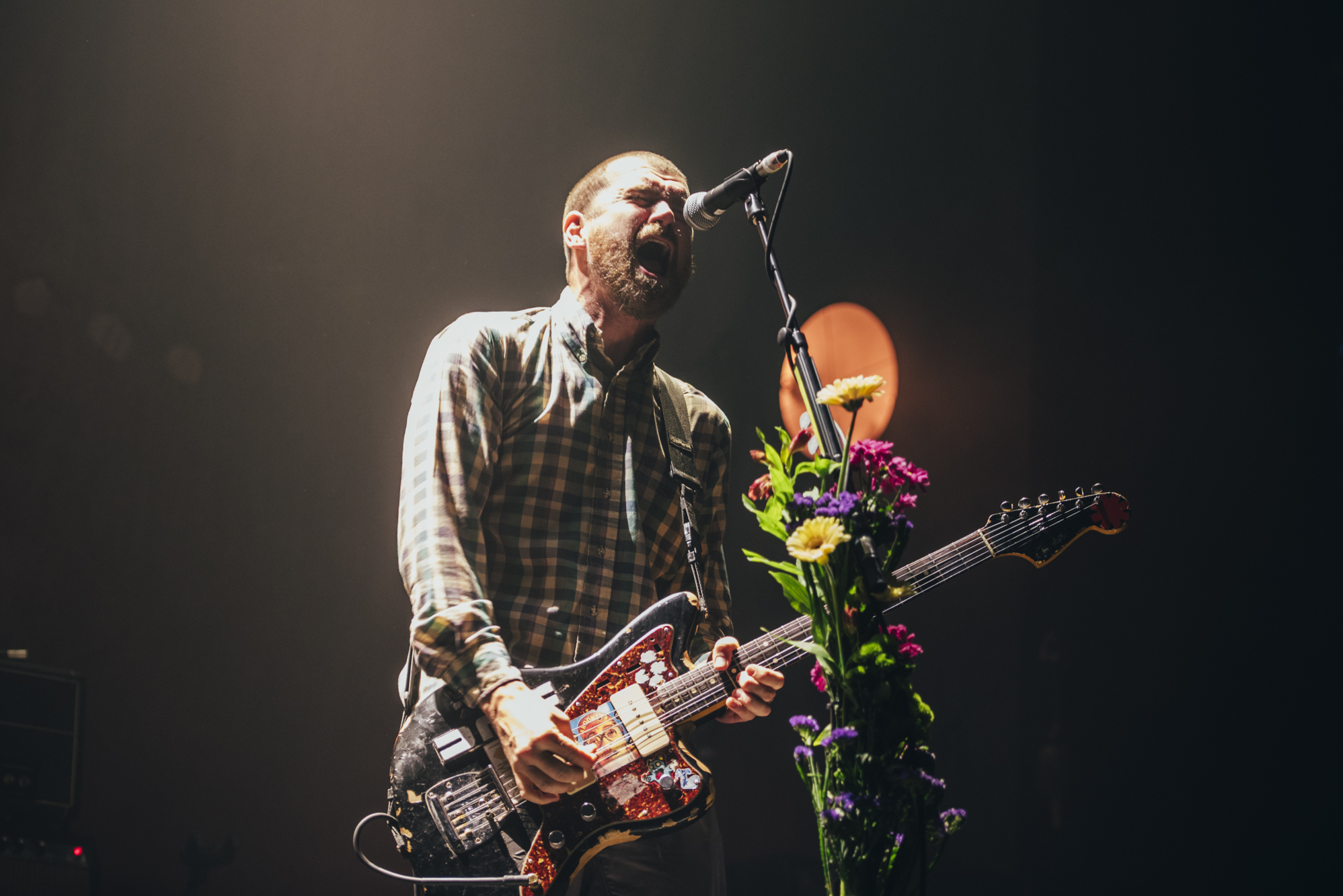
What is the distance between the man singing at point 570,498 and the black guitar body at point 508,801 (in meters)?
0.09

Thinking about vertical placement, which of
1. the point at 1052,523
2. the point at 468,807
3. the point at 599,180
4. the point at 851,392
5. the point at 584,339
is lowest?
the point at 468,807

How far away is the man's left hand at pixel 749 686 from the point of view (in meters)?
1.47

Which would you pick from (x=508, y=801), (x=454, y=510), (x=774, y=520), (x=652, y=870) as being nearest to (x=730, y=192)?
(x=774, y=520)

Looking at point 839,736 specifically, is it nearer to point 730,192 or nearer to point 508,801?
point 508,801

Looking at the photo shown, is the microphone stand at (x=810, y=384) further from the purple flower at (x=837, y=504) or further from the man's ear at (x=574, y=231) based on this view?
the man's ear at (x=574, y=231)

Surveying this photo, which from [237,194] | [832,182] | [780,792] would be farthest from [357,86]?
[780,792]

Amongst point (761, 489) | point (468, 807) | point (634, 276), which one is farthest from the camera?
point (634, 276)

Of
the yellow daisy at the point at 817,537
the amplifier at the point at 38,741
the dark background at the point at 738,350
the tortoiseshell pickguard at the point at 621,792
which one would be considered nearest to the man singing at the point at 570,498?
the tortoiseshell pickguard at the point at 621,792

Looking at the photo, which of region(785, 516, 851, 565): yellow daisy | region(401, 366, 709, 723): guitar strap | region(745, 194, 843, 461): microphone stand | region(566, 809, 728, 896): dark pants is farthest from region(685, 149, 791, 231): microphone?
region(566, 809, 728, 896): dark pants

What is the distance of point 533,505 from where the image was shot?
1.60 meters

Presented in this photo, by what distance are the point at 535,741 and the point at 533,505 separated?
535 mm

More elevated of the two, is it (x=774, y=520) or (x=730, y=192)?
(x=730, y=192)

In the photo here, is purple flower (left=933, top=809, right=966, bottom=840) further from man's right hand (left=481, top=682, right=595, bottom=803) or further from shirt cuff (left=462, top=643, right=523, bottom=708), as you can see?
shirt cuff (left=462, top=643, right=523, bottom=708)

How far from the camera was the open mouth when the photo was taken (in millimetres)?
1742
